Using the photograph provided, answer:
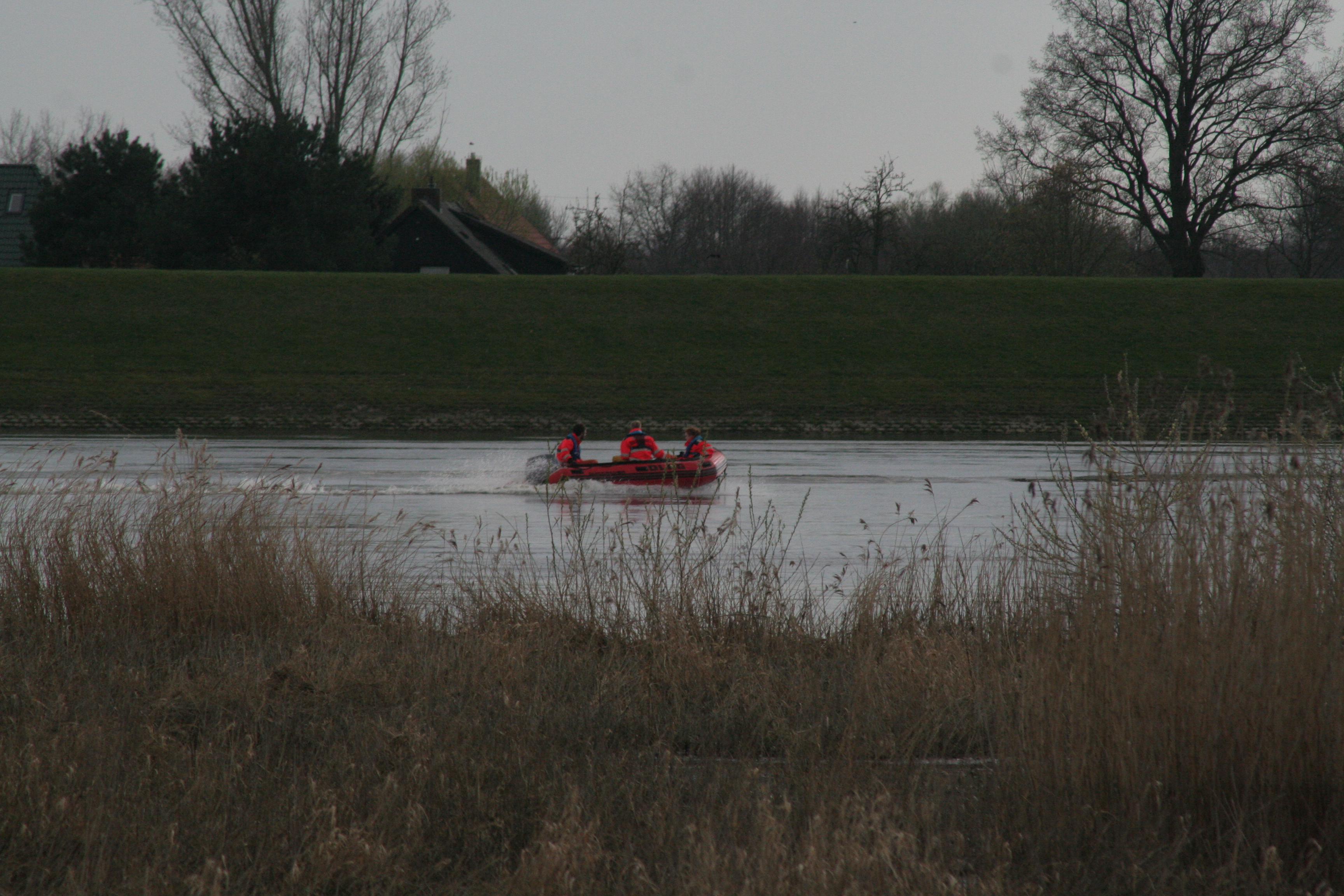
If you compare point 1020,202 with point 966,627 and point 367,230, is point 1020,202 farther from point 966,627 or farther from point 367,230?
point 966,627

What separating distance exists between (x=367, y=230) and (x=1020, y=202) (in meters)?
27.5

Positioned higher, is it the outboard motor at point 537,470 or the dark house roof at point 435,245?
the dark house roof at point 435,245

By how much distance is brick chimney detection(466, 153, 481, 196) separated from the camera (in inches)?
3036

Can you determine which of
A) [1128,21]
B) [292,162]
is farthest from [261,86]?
[1128,21]

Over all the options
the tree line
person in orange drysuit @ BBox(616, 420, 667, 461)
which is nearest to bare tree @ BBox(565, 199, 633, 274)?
the tree line

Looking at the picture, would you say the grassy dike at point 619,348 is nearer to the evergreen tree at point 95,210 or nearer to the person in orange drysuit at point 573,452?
the evergreen tree at point 95,210

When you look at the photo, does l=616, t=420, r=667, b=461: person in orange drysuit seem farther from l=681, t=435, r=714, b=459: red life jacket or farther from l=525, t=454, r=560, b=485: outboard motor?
l=525, t=454, r=560, b=485: outboard motor

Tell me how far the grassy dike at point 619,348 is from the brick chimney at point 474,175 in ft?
108

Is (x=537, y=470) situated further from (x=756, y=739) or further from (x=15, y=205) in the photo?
(x=15, y=205)

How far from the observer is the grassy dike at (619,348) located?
32.1 m

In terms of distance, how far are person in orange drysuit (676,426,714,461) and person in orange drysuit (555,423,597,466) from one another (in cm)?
146

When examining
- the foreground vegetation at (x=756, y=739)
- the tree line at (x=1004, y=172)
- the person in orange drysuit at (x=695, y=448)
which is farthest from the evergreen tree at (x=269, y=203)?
the foreground vegetation at (x=756, y=739)

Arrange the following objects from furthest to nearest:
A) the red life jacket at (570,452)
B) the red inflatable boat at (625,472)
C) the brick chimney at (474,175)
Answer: the brick chimney at (474,175) < the red inflatable boat at (625,472) < the red life jacket at (570,452)

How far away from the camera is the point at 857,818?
411cm
